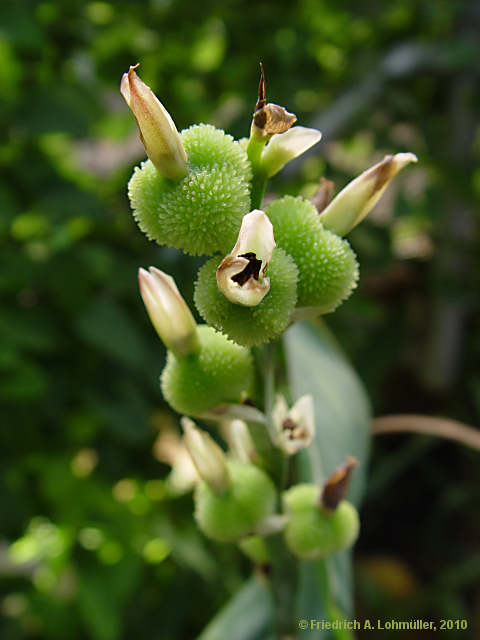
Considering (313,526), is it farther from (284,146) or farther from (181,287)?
(181,287)

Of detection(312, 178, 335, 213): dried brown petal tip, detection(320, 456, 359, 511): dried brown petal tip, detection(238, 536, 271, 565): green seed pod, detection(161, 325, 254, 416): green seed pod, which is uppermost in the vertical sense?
detection(312, 178, 335, 213): dried brown petal tip

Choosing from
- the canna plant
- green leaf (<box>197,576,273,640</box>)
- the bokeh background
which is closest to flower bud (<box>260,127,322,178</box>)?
the canna plant

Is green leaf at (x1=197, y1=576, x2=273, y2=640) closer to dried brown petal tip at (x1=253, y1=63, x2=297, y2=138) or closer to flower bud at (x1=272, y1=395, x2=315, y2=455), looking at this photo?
flower bud at (x1=272, y1=395, x2=315, y2=455)

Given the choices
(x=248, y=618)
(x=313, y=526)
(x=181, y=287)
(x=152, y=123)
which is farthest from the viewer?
(x=181, y=287)

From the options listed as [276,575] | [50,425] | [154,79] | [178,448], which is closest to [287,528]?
[276,575]

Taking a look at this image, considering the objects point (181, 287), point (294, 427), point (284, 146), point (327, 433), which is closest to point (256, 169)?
point (284, 146)

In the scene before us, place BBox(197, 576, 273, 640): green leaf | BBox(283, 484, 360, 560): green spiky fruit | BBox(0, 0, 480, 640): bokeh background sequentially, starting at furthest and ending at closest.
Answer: BBox(0, 0, 480, 640): bokeh background < BBox(197, 576, 273, 640): green leaf < BBox(283, 484, 360, 560): green spiky fruit

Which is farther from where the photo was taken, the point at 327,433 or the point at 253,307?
the point at 327,433
